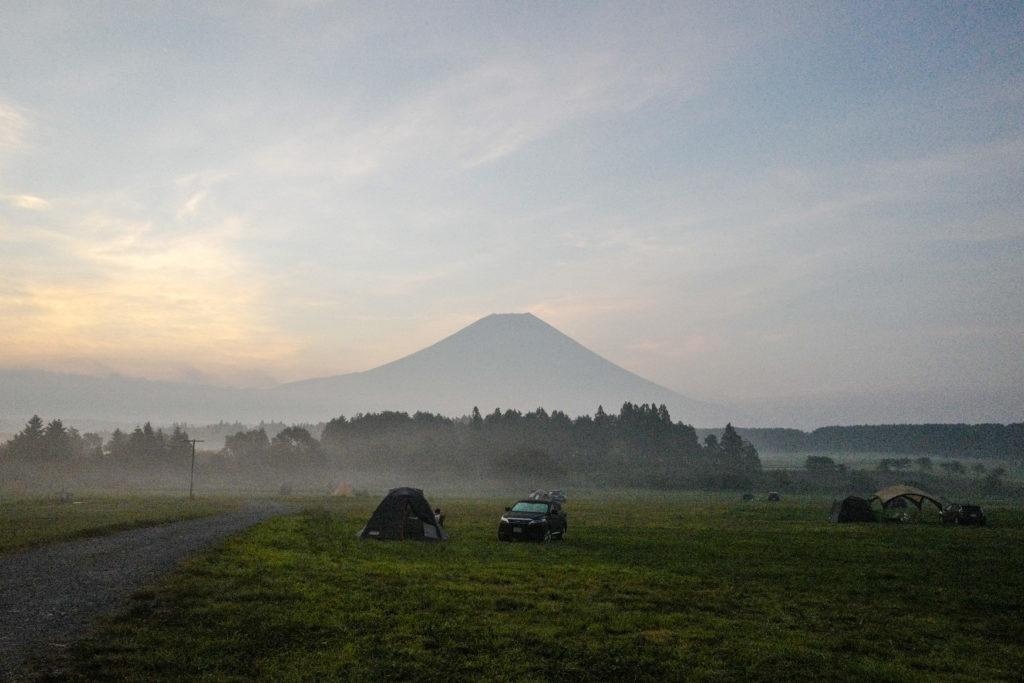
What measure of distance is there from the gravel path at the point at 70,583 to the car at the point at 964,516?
4498 centimetres

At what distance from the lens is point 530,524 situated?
1092 inches

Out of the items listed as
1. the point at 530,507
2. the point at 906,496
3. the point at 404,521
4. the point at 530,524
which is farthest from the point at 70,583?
the point at 906,496

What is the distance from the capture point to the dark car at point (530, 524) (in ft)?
91.0

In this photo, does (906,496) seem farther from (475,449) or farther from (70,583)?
(475,449)

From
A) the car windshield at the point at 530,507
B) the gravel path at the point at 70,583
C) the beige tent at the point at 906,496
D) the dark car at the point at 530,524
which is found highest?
the gravel path at the point at 70,583

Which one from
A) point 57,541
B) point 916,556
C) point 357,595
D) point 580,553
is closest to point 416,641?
point 357,595

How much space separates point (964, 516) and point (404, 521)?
38971mm

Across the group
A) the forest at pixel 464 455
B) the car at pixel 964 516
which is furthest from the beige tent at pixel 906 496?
the forest at pixel 464 455

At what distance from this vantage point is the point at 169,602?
1368cm

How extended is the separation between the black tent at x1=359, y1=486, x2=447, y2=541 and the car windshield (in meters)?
3.58

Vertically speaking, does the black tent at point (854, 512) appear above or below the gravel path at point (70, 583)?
below

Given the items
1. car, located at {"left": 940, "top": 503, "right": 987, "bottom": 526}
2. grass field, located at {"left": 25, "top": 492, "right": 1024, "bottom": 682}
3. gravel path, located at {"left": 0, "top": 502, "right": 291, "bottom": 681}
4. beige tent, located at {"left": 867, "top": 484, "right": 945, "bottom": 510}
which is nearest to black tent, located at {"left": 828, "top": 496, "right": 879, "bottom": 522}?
car, located at {"left": 940, "top": 503, "right": 987, "bottom": 526}

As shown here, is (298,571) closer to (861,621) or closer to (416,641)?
(416,641)

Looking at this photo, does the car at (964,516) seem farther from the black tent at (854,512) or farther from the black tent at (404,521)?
the black tent at (404,521)
